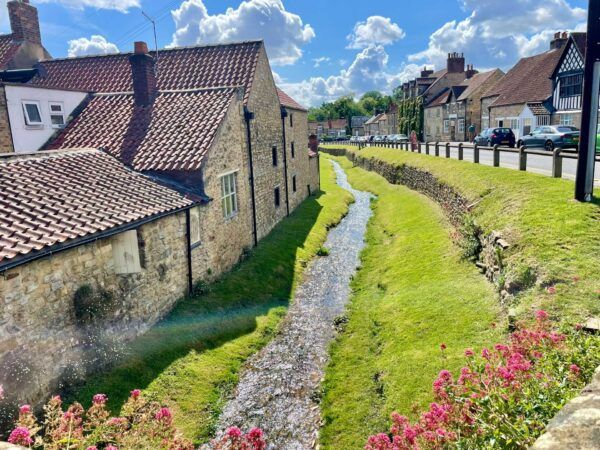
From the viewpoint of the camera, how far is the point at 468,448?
15.2 feet

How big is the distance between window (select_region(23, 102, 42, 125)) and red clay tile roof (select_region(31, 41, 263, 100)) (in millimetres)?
4617

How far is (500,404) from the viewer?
4.76 m

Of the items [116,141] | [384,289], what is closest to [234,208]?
[116,141]

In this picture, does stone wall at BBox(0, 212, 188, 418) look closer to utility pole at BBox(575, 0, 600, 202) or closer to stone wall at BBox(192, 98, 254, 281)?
stone wall at BBox(192, 98, 254, 281)

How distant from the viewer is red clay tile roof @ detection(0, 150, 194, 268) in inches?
320

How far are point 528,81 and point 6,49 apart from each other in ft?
143

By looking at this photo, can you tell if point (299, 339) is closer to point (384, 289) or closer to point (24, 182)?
point (384, 289)

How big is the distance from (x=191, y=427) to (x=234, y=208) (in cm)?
1020

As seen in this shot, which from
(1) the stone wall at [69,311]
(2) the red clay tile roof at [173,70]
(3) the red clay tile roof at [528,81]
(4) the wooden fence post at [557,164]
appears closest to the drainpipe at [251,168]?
(2) the red clay tile roof at [173,70]

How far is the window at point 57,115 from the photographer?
1734 cm

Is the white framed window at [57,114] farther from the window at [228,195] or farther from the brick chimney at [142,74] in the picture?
the window at [228,195]

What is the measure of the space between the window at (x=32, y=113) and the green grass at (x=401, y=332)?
1315cm

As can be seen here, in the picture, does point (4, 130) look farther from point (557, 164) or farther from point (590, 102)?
point (557, 164)

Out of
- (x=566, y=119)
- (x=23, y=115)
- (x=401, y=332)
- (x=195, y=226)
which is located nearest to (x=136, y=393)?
(x=401, y=332)
